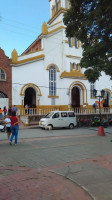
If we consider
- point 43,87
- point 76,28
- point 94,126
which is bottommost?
point 94,126

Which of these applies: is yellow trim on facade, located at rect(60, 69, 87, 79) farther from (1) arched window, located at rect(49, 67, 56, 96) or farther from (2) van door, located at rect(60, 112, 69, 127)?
(2) van door, located at rect(60, 112, 69, 127)

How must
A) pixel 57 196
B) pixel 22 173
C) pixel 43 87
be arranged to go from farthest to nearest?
pixel 43 87 → pixel 22 173 → pixel 57 196

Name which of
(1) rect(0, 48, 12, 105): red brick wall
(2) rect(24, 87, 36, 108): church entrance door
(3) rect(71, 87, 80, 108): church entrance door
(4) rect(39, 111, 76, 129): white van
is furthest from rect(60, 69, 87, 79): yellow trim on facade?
(1) rect(0, 48, 12, 105): red brick wall

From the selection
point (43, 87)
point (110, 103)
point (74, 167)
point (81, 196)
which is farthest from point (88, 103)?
point (81, 196)

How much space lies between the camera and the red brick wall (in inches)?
742

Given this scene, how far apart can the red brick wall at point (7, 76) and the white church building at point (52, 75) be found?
1.39 ft

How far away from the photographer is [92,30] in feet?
37.2

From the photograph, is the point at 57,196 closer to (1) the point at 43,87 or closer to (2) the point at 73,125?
(2) the point at 73,125

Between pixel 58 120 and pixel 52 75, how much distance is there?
7.64 m

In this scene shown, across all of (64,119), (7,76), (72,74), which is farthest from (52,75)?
(64,119)

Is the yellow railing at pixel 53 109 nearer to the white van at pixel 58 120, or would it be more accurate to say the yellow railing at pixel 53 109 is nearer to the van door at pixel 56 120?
the white van at pixel 58 120

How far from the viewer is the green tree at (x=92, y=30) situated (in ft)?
34.1

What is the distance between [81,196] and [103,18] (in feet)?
32.0

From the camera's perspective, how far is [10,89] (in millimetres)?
19188
